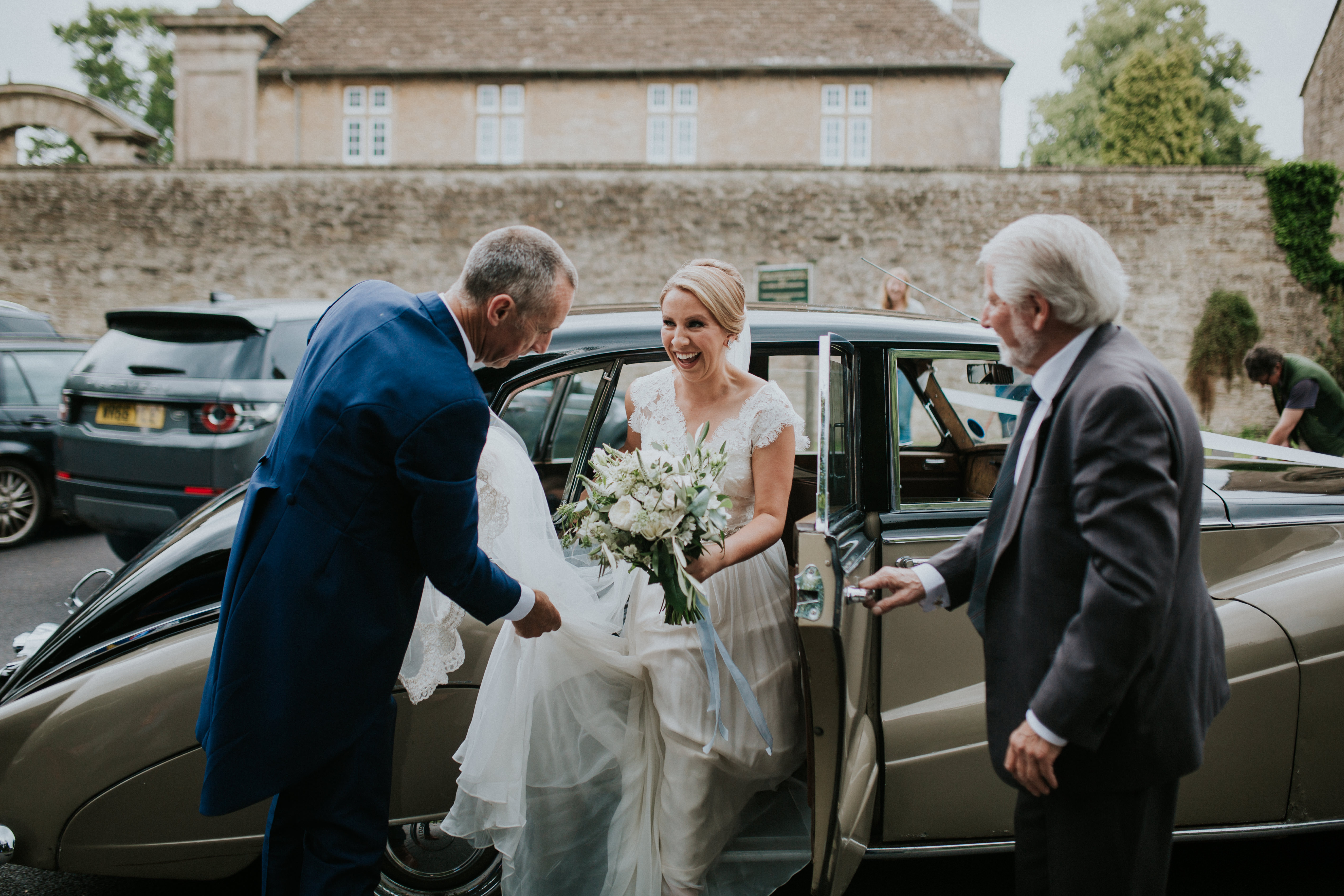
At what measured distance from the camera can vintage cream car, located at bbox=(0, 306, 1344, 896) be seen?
228 centimetres

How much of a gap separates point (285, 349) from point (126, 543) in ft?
6.07

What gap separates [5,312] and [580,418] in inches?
341

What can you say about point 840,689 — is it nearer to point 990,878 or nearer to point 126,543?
point 990,878

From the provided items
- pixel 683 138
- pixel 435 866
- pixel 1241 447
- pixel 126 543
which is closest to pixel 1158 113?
pixel 683 138

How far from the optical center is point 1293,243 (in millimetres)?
16328

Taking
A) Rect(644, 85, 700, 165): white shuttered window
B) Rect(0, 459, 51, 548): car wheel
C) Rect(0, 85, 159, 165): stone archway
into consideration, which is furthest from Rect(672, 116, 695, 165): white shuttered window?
Rect(0, 459, 51, 548): car wheel

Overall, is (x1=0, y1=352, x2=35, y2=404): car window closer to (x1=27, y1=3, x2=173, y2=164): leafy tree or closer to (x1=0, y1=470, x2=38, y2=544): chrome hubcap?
(x1=0, y1=470, x2=38, y2=544): chrome hubcap

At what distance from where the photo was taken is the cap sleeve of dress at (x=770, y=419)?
2.63m

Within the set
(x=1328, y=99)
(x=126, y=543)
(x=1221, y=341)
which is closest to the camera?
(x=126, y=543)

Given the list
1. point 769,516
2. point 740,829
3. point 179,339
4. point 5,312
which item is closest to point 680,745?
point 740,829

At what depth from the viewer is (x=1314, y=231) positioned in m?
16.3

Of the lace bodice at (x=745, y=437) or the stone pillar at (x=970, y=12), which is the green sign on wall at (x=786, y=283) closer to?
the lace bodice at (x=745, y=437)

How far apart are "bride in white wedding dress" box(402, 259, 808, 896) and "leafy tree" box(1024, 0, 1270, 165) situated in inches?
1393

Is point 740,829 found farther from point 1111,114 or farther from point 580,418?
point 1111,114
